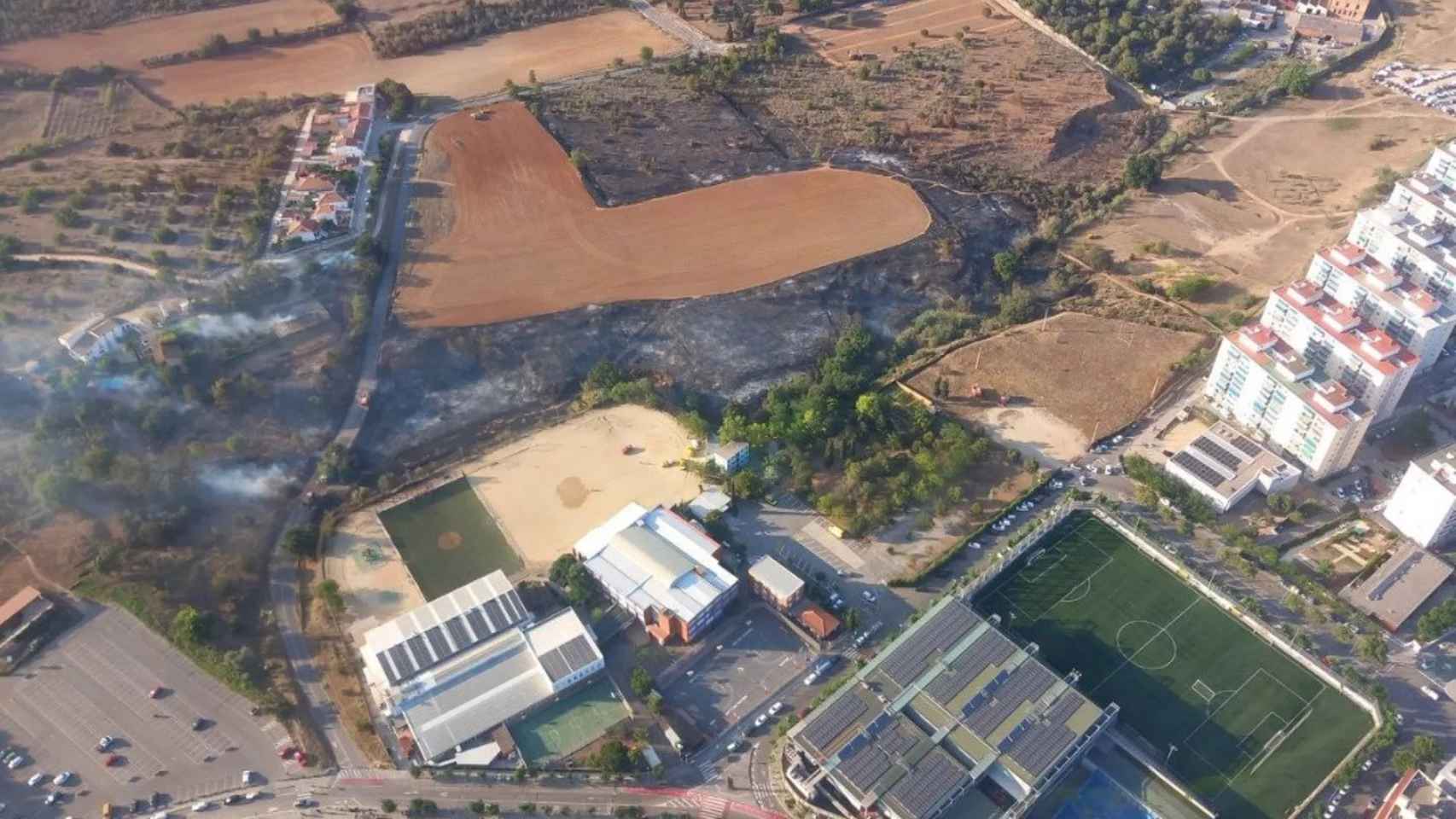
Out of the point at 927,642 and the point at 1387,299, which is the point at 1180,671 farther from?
the point at 1387,299

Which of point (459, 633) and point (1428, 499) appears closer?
point (459, 633)

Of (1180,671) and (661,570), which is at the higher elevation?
(661,570)

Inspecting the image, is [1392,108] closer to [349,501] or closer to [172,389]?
[349,501]

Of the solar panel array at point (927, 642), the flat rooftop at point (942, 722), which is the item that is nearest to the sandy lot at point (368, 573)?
the flat rooftop at point (942, 722)

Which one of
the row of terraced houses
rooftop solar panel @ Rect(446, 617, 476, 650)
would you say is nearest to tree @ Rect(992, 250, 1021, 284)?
the row of terraced houses

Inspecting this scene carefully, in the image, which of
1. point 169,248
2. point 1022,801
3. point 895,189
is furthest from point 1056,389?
point 169,248

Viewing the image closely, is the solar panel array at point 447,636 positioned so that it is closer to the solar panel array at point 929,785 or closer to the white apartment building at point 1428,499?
the solar panel array at point 929,785

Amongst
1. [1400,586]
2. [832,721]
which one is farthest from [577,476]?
[1400,586]

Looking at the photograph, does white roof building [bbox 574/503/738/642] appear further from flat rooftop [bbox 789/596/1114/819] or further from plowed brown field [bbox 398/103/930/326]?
plowed brown field [bbox 398/103/930/326]
